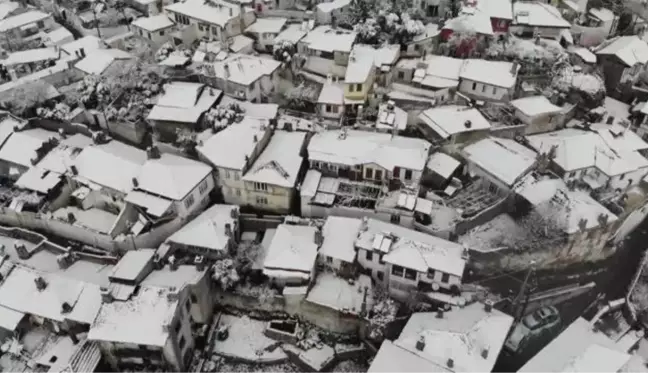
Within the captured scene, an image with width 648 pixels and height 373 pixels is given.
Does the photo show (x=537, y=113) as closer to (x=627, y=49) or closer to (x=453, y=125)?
(x=453, y=125)

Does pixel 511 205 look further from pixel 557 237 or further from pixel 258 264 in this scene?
pixel 258 264

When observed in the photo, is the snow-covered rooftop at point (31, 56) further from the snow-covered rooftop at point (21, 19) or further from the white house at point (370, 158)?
the white house at point (370, 158)

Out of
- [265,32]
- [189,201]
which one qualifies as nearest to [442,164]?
[189,201]

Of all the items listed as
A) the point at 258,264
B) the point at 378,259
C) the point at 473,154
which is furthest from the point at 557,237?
the point at 258,264

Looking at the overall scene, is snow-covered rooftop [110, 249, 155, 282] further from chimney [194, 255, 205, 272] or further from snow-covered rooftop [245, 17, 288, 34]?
snow-covered rooftop [245, 17, 288, 34]

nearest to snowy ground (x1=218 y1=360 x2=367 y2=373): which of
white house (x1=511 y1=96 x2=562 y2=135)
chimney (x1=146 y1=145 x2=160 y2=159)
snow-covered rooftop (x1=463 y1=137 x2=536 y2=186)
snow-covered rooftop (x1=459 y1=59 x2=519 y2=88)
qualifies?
chimney (x1=146 y1=145 x2=160 y2=159)

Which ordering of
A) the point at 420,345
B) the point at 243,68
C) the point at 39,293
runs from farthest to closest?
the point at 243,68 → the point at 39,293 → the point at 420,345
